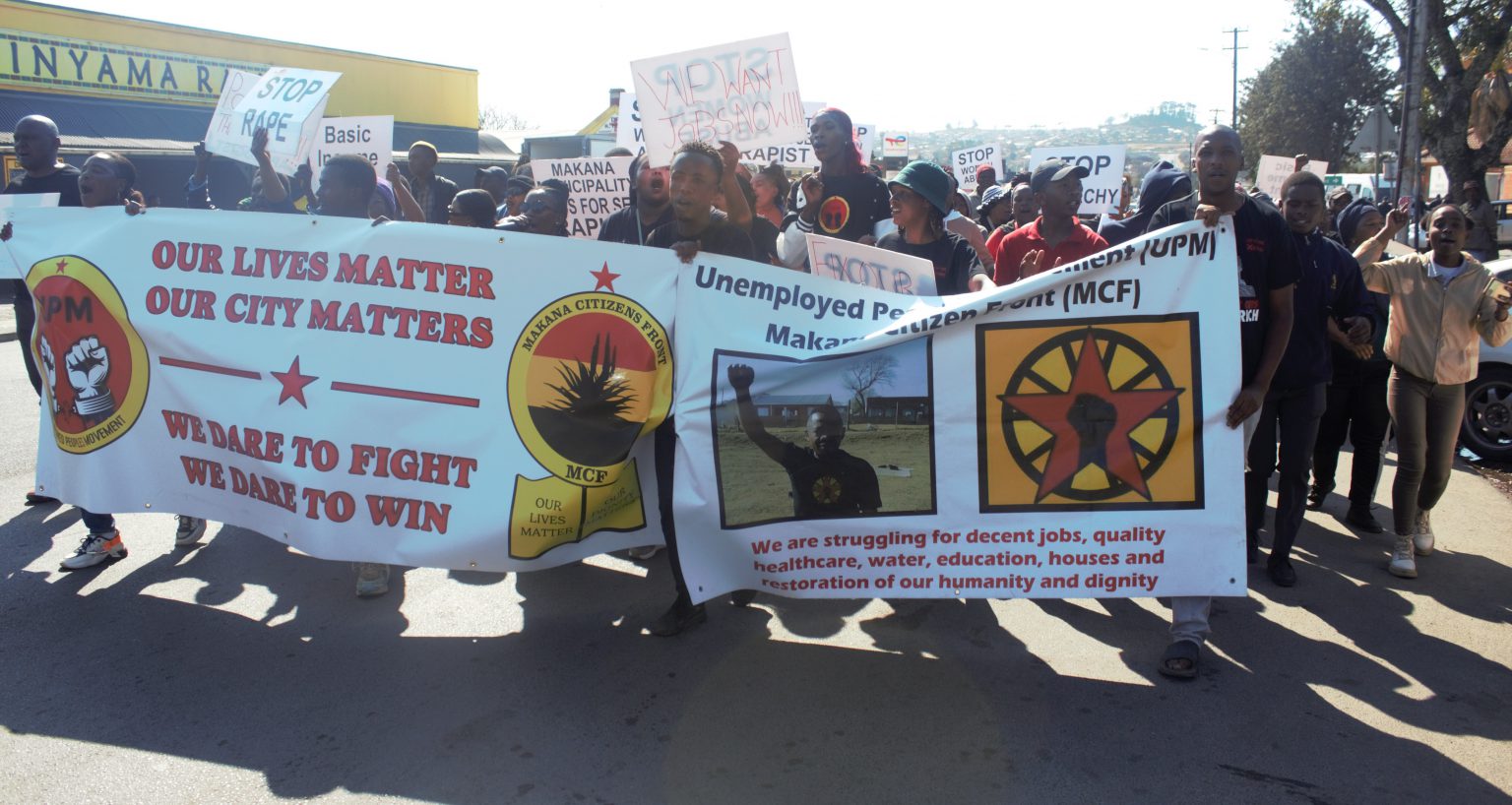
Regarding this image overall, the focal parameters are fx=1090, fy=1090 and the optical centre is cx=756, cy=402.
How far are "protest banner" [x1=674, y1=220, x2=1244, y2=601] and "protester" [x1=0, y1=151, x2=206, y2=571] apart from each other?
275 cm

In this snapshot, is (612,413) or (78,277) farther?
(78,277)

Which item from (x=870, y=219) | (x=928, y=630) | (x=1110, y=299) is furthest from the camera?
(x=870, y=219)

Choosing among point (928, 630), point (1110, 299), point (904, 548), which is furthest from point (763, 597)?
point (1110, 299)

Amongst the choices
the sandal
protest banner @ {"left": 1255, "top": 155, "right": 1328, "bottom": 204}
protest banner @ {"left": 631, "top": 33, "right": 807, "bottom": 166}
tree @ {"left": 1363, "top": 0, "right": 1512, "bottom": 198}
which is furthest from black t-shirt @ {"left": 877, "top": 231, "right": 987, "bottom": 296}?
tree @ {"left": 1363, "top": 0, "right": 1512, "bottom": 198}

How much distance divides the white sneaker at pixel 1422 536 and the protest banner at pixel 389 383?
13.3 ft

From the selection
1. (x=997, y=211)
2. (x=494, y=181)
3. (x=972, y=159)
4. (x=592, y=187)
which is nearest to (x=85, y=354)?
(x=592, y=187)

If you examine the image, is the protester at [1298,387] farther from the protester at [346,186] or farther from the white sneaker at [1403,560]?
the protester at [346,186]

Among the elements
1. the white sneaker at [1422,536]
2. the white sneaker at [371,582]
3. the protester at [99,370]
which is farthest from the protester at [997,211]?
the protester at [99,370]

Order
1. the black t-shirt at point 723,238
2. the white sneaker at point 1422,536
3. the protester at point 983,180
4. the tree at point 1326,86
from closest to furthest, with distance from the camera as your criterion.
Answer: the black t-shirt at point 723,238 < the white sneaker at point 1422,536 < the protester at point 983,180 < the tree at point 1326,86

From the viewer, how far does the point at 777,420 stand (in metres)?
4.07

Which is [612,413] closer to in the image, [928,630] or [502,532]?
[502,532]

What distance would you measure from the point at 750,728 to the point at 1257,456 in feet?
A: 9.38

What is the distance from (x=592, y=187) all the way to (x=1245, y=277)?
565 cm

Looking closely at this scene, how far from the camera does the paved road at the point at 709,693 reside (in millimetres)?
3355
